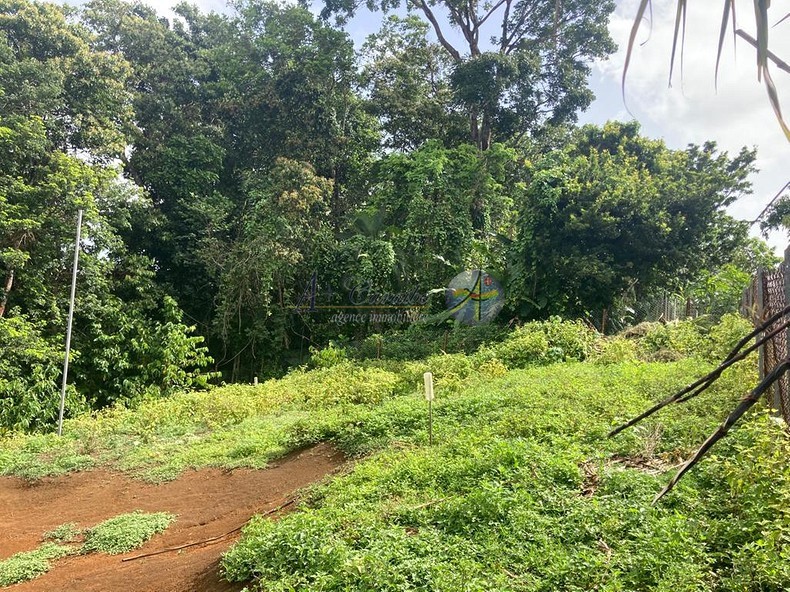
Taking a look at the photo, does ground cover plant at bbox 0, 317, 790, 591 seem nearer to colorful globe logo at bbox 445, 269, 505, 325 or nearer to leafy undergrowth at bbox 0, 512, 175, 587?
leafy undergrowth at bbox 0, 512, 175, 587

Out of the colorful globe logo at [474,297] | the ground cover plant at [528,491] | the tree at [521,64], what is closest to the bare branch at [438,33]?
the tree at [521,64]

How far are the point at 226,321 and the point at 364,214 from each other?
15.7 ft

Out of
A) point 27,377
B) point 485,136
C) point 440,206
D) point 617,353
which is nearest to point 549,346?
point 617,353

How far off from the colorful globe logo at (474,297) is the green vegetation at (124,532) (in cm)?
910

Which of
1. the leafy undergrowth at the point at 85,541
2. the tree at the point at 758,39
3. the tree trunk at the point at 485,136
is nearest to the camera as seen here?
the tree at the point at 758,39

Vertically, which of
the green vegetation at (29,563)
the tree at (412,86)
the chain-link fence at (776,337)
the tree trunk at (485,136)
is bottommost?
the green vegetation at (29,563)

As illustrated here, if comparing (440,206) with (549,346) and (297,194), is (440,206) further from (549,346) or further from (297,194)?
(549,346)

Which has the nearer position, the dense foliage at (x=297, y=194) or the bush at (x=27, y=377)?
the bush at (x=27, y=377)

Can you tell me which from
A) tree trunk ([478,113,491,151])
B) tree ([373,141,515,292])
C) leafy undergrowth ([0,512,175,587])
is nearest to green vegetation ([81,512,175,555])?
leafy undergrowth ([0,512,175,587])

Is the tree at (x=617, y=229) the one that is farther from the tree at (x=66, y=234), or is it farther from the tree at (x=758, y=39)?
the tree at (x=758, y=39)

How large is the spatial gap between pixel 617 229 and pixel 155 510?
390 inches

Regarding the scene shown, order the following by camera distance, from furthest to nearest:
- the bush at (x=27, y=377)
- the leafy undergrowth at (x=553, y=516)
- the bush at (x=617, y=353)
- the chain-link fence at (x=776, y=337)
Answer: the bush at (x=27, y=377)
the bush at (x=617, y=353)
the chain-link fence at (x=776, y=337)
the leafy undergrowth at (x=553, y=516)

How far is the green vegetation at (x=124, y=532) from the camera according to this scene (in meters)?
4.55

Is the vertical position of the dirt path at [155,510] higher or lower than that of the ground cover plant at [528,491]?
lower
